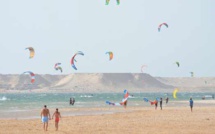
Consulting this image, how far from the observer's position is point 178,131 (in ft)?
58.0

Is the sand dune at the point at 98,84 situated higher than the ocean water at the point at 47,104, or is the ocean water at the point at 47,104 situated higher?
the sand dune at the point at 98,84

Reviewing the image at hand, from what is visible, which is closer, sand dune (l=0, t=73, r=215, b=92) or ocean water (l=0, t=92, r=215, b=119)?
ocean water (l=0, t=92, r=215, b=119)

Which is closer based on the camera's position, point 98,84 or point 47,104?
point 47,104

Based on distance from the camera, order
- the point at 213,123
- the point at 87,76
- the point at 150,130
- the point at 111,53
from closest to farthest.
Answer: the point at 150,130, the point at 213,123, the point at 111,53, the point at 87,76

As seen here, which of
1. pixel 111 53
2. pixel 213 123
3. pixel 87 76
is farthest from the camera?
pixel 87 76

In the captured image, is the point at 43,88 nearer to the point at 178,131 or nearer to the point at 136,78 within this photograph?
the point at 136,78

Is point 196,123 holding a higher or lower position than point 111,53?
lower

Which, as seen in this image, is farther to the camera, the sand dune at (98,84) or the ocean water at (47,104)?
the sand dune at (98,84)

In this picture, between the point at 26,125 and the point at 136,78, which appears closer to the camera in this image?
the point at 26,125

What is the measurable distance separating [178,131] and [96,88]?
16269 centimetres

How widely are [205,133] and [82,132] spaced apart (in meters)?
4.48

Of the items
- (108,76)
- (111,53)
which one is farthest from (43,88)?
(111,53)

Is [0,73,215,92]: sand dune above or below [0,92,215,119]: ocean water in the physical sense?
above

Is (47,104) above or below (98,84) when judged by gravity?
below
